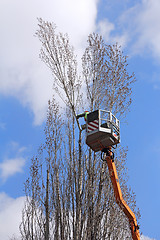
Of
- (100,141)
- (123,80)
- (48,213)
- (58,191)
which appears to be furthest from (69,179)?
(123,80)

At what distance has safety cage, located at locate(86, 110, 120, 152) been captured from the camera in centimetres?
770

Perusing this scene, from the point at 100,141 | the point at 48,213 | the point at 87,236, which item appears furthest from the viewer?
the point at 48,213

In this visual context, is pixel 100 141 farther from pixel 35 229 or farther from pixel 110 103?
pixel 35 229

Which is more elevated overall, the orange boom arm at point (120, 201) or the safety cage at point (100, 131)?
the safety cage at point (100, 131)

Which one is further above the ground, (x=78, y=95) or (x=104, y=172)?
(x=78, y=95)

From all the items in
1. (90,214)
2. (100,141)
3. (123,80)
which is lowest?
(90,214)

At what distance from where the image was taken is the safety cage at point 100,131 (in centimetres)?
770

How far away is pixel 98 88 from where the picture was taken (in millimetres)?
10531

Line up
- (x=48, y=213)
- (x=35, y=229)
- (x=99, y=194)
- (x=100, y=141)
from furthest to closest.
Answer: (x=35, y=229) → (x=48, y=213) → (x=99, y=194) → (x=100, y=141)

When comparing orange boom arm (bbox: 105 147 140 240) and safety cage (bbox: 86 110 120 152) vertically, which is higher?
safety cage (bbox: 86 110 120 152)

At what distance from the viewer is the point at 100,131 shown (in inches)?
301

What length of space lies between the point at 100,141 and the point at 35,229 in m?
4.71

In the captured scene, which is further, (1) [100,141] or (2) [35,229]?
(2) [35,229]

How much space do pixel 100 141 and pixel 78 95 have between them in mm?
2716
